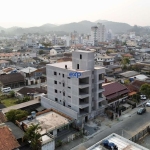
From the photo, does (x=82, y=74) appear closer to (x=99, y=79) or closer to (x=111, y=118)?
(x=99, y=79)

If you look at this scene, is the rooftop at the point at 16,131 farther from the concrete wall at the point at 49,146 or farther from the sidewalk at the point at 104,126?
the sidewalk at the point at 104,126

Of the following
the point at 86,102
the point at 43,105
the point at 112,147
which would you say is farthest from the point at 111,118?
the point at 112,147

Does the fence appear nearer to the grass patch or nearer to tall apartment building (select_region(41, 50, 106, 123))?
tall apartment building (select_region(41, 50, 106, 123))

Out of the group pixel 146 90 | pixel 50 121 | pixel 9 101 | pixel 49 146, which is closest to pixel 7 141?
pixel 49 146

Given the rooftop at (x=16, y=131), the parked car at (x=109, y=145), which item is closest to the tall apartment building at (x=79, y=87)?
the rooftop at (x=16, y=131)

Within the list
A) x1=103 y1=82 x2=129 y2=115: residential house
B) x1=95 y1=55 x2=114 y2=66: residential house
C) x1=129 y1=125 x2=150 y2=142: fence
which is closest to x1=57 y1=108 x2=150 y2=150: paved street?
x1=129 y1=125 x2=150 y2=142: fence

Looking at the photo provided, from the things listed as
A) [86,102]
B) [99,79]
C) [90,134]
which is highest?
[99,79]
